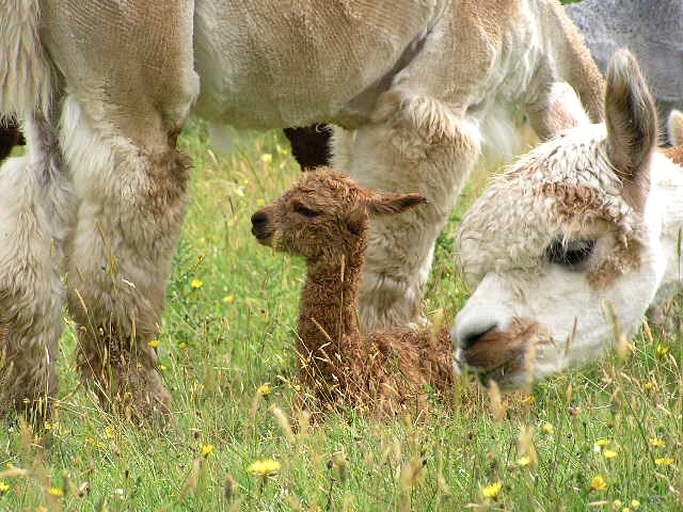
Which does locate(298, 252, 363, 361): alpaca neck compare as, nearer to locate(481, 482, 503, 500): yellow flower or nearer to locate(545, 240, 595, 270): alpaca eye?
locate(545, 240, 595, 270): alpaca eye

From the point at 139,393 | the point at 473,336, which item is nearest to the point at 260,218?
the point at 139,393

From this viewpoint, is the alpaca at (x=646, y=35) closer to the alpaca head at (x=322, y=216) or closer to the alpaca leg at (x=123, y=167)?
the alpaca head at (x=322, y=216)

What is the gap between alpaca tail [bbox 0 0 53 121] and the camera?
4.22m

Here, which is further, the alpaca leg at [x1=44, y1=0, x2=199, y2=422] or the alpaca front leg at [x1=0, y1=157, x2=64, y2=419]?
the alpaca front leg at [x1=0, y1=157, x2=64, y2=419]

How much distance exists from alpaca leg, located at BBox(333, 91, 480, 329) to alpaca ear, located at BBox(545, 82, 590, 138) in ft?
1.25

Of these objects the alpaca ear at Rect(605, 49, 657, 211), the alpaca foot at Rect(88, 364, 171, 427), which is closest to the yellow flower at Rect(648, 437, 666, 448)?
the alpaca ear at Rect(605, 49, 657, 211)

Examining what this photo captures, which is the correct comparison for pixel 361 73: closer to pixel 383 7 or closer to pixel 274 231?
pixel 383 7

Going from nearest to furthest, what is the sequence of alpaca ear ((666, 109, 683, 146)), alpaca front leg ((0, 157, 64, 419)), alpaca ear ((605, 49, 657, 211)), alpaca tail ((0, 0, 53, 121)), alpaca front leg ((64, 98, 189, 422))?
alpaca ear ((605, 49, 657, 211))
alpaca tail ((0, 0, 53, 121))
alpaca front leg ((64, 98, 189, 422))
alpaca front leg ((0, 157, 64, 419))
alpaca ear ((666, 109, 683, 146))

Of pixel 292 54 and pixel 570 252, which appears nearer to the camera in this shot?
pixel 570 252

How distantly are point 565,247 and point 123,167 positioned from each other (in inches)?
63.6

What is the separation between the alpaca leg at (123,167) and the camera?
167 inches

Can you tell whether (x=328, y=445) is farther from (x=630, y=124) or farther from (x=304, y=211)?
(x=630, y=124)

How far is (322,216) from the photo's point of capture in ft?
14.3

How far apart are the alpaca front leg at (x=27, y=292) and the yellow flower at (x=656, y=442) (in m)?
2.18
